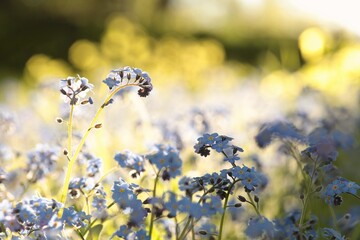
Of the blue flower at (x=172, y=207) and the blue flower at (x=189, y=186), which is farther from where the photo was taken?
the blue flower at (x=189, y=186)

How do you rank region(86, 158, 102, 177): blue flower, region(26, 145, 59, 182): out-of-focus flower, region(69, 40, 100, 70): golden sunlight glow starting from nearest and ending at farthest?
region(86, 158, 102, 177): blue flower < region(26, 145, 59, 182): out-of-focus flower < region(69, 40, 100, 70): golden sunlight glow

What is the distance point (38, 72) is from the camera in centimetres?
1041

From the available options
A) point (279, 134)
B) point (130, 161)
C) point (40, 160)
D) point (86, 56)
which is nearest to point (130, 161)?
point (130, 161)

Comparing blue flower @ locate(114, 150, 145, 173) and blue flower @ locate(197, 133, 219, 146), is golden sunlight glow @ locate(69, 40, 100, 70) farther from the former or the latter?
blue flower @ locate(197, 133, 219, 146)

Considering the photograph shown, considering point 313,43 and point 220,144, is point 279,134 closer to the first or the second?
point 220,144

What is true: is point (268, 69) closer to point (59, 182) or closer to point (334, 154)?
point (59, 182)

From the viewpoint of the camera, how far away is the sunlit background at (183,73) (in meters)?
5.12

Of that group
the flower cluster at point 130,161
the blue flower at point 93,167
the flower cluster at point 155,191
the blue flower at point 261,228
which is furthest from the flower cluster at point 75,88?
the blue flower at point 261,228

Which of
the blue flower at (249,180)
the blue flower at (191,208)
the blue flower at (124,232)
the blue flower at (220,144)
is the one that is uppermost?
the blue flower at (220,144)

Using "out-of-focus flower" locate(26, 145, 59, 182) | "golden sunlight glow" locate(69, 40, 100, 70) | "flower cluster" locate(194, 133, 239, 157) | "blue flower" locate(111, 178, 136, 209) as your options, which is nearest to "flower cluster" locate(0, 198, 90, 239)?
"blue flower" locate(111, 178, 136, 209)

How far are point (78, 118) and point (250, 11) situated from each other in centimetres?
2506

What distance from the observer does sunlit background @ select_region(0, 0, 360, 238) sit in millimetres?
5117

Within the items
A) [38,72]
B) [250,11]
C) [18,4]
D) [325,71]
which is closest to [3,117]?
[325,71]

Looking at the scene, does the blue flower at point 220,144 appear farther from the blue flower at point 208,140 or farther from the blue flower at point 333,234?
the blue flower at point 333,234
